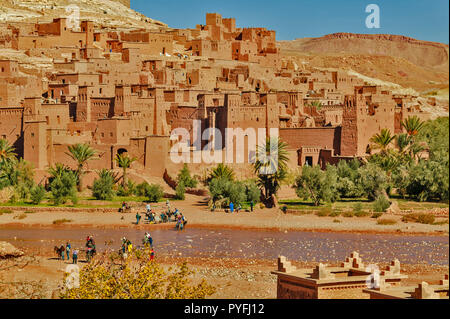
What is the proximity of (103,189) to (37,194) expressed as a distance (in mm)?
2596

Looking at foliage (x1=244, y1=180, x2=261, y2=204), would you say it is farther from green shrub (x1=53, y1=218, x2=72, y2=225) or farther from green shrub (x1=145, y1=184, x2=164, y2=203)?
green shrub (x1=53, y1=218, x2=72, y2=225)

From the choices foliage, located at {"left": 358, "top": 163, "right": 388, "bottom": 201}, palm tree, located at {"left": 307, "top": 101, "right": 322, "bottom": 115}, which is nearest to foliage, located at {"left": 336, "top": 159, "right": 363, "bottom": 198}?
foliage, located at {"left": 358, "top": 163, "right": 388, "bottom": 201}

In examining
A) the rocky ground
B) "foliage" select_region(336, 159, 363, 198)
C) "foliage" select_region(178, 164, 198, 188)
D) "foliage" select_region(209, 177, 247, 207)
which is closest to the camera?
the rocky ground

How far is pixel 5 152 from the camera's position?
39344 millimetres

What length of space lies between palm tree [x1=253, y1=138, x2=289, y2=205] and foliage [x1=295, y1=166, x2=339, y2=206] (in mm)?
872

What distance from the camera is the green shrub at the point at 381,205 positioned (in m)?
33.5

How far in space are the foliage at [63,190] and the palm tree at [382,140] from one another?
1350 centimetres

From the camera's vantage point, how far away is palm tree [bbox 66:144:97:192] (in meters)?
38.2

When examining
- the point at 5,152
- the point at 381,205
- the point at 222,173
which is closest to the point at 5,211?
the point at 5,152

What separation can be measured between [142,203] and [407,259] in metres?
13.0

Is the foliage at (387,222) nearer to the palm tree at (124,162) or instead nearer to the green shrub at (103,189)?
the green shrub at (103,189)

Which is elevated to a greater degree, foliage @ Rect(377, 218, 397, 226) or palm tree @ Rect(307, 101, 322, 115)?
palm tree @ Rect(307, 101, 322, 115)

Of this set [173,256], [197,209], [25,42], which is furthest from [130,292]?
[25,42]

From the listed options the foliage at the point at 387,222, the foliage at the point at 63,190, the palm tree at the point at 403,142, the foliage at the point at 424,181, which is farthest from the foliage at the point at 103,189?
the palm tree at the point at 403,142
